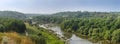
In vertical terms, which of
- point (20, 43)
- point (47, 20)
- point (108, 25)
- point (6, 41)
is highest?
point (6, 41)

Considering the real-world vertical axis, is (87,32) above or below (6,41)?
below

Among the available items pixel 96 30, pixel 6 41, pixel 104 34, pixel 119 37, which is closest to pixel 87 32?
pixel 96 30

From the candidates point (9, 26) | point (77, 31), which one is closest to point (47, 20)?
point (77, 31)

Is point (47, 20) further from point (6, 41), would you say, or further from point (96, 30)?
point (6, 41)

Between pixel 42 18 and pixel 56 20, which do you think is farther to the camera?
pixel 42 18

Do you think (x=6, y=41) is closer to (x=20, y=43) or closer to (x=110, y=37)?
(x=20, y=43)

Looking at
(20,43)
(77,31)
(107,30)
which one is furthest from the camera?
(77,31)

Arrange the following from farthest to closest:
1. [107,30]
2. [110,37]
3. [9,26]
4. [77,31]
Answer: [77,31] < [107,30] < [110,37] < [9,26]
